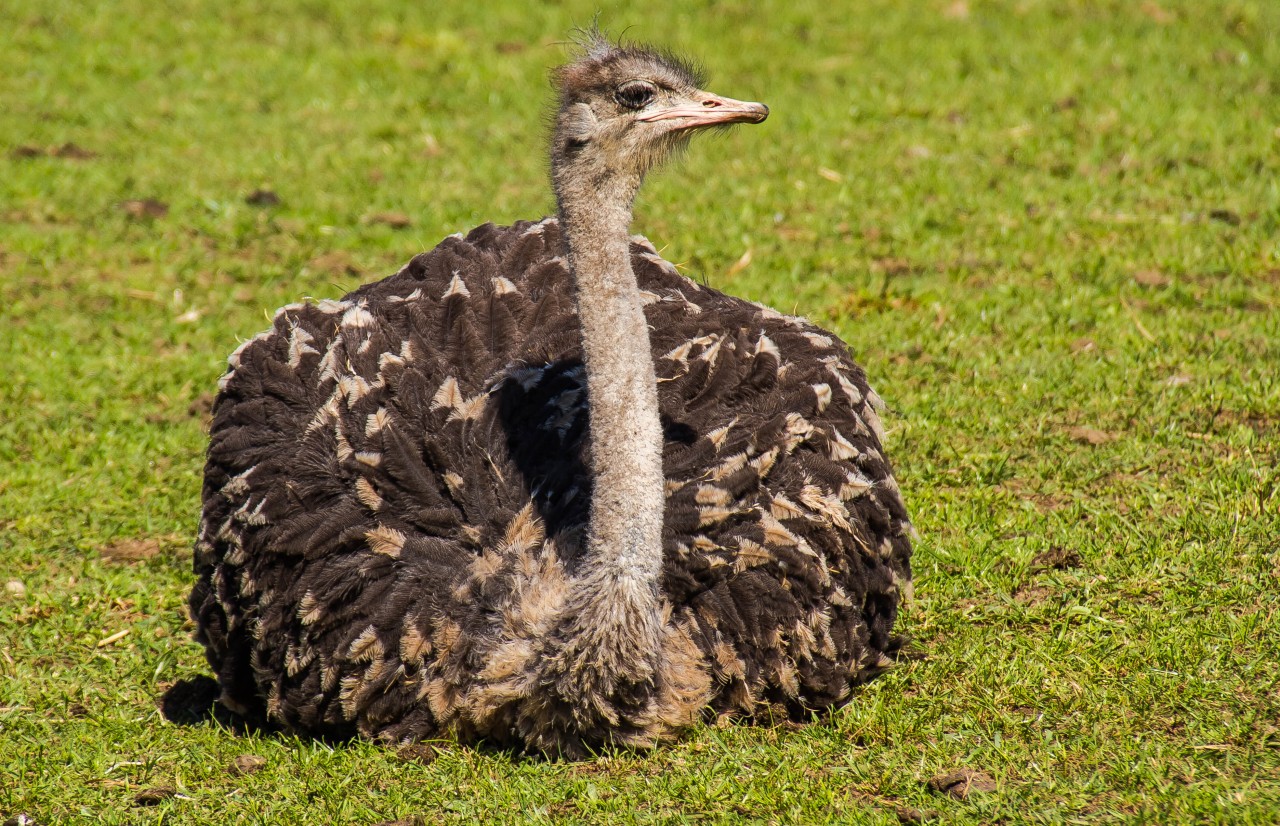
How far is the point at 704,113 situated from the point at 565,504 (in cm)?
122

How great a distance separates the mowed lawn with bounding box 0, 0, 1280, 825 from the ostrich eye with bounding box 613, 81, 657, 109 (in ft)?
5.98

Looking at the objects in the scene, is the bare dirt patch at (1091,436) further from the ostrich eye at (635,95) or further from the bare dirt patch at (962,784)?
the ostrich eye at (635,95)

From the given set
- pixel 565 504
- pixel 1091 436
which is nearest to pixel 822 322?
pixel 1091 436

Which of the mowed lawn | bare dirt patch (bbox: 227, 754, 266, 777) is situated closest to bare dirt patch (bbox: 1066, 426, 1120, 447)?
the mowed lawn

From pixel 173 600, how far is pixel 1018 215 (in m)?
5.43

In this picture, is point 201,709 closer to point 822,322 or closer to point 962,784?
point 962,784

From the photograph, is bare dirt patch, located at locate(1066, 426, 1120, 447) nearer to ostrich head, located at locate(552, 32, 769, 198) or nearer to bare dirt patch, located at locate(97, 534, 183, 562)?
ostrich head, located at locate(552, 32, 769, 198)

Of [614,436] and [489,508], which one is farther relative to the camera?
[489,508]

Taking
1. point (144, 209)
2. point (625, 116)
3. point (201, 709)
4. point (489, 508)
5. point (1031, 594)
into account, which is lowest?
point (201, 709)

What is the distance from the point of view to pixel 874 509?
5285 mm

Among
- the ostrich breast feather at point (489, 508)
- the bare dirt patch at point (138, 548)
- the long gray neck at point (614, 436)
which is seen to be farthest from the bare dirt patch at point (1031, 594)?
the bare dirt patch at point (138, 548)

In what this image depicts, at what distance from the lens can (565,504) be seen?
495 centimetres

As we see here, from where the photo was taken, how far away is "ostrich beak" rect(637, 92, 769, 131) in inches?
178

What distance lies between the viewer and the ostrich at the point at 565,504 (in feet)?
14.9
